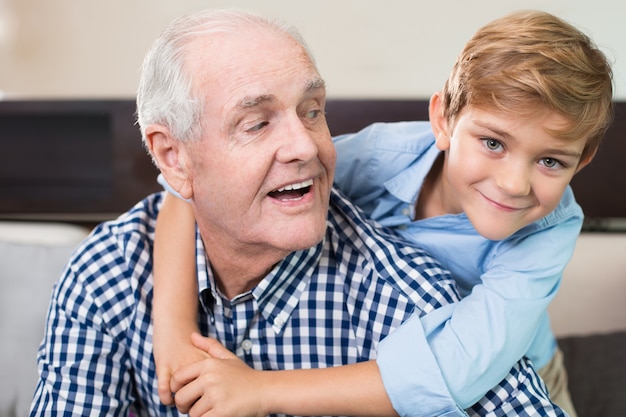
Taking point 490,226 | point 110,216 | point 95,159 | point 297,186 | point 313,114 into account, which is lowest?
point 110,216

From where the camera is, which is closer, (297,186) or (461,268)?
(297,186)

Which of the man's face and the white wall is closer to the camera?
the man's face

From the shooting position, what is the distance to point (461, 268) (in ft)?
5.19

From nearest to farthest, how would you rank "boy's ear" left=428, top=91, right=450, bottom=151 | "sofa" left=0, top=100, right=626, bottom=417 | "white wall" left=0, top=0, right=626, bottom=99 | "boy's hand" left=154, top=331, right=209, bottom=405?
1. "boy's hand" left=154, top=331, right=209, bottom=405
2. "boy's ear" left=428, top=91, right=450, bottom=151
3. "sofa" left=0, top=100, right=626, bottom=417
4. "white wall" left=0, top=0, right=626, bottom=99

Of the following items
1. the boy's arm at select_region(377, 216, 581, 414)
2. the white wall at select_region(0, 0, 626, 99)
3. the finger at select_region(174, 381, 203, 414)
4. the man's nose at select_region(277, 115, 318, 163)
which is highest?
the man's nose at select_region(277, 115, 318, 163)

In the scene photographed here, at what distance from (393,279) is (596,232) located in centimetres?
172

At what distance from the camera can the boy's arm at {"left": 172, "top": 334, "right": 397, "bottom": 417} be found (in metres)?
1.25

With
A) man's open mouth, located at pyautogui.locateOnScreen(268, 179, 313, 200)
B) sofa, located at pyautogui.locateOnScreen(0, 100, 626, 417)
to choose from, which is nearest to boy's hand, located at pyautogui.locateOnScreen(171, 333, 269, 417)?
man's open mouth, located at pyautogui.locateOnScreen(268, 179, 313, 200)

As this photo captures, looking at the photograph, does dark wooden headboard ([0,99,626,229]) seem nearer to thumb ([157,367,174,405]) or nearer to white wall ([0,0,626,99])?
white wall ([0,0,626,99])

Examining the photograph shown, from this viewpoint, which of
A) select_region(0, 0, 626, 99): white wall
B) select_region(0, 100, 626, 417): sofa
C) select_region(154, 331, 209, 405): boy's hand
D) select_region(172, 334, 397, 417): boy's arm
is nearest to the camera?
select_region(172, 334, 397, 417): boy's arm

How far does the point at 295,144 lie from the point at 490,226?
384mm

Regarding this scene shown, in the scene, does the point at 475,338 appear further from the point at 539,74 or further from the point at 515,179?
the point at 539,74

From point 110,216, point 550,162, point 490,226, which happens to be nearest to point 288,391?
point 490,226

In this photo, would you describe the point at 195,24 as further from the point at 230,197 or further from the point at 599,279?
the point at 599,279
